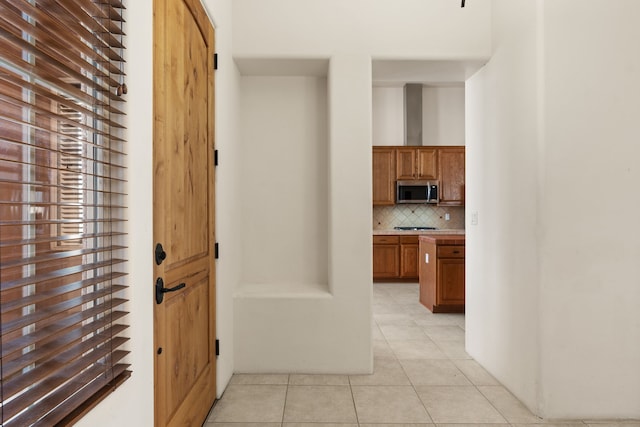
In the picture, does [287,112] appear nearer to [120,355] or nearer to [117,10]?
[117,10]

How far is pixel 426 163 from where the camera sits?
7.09 m

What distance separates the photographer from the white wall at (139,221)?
4.22 feet

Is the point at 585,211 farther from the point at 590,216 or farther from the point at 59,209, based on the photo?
the point at 59,209

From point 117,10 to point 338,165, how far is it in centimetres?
190

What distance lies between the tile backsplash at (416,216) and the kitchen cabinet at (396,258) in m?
0.59

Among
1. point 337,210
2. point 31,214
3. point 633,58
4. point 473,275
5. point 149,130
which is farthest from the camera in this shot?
point 473,275

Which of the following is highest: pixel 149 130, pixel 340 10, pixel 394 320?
pixel 340 10

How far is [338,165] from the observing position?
2932 millimetres

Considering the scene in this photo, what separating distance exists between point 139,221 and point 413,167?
6.24 meters

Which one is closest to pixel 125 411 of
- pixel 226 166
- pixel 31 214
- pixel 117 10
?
pixel 31 214

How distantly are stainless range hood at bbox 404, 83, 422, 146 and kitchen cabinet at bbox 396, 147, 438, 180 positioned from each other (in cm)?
22

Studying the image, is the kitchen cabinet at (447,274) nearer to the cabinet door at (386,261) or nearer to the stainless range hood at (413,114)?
the cabinet door at (386,261)

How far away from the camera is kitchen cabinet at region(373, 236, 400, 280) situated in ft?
22.4

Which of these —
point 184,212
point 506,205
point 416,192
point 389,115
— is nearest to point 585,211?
point 506,205
